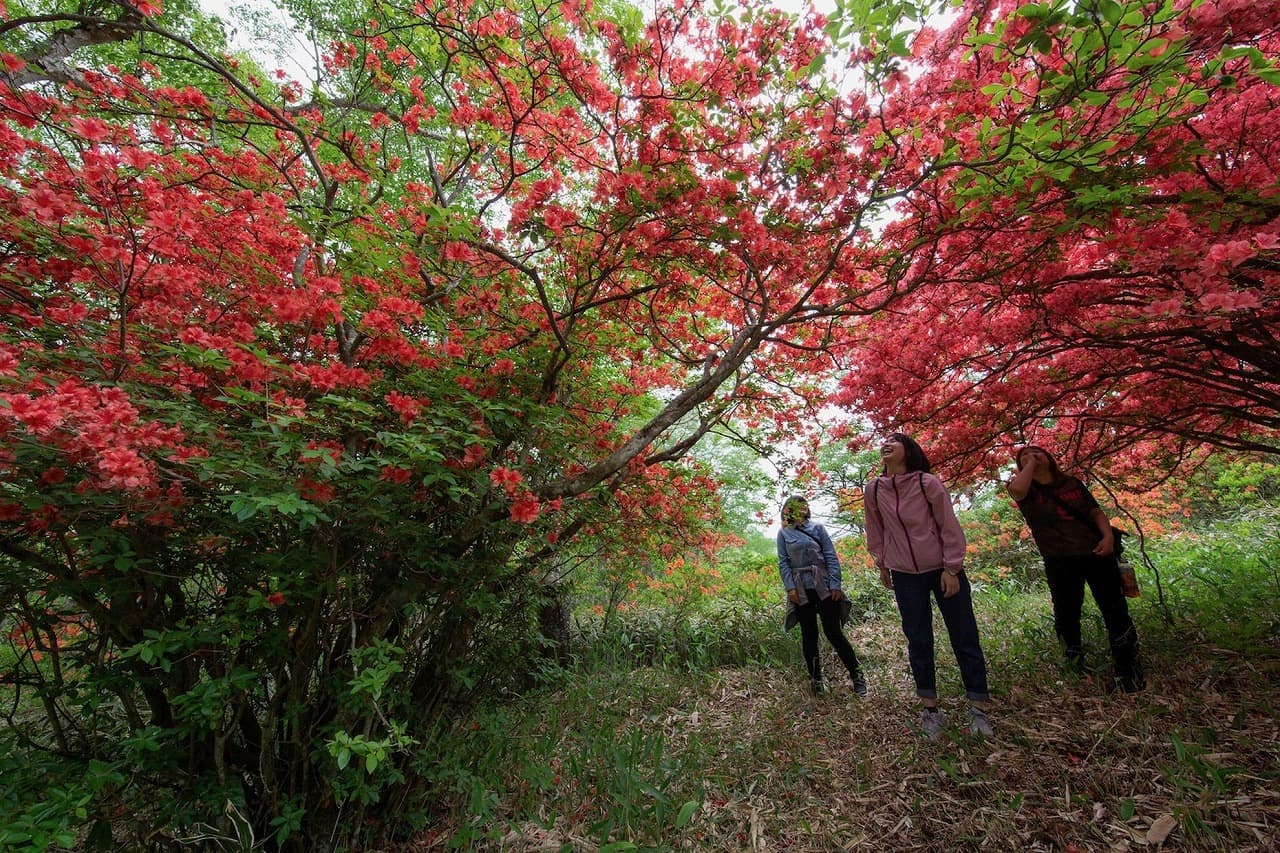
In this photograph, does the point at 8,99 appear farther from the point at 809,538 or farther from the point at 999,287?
→ the point at 999,287

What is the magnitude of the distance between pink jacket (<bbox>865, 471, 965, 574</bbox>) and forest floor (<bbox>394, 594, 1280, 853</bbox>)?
825mm

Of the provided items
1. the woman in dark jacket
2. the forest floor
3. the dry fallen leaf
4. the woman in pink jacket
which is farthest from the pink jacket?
the dry fallen leaf

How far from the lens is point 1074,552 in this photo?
8.36ft

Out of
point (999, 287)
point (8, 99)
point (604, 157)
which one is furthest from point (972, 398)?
point (8, 99)

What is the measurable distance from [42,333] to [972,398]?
478 cm

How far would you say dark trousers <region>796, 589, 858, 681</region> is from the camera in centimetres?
330

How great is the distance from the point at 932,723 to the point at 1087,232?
2.80 m

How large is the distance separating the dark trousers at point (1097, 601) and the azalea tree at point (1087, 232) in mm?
966

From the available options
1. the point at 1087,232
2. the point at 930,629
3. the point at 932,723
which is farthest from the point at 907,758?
the point at 1087,232

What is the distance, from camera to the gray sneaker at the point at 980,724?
229cm

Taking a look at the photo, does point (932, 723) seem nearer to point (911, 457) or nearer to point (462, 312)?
point (911, 457)

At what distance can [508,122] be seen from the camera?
2.95 m

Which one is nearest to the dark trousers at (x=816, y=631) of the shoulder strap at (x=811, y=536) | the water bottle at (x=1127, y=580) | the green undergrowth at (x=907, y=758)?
the green undergrowth at (x=907, y=758)

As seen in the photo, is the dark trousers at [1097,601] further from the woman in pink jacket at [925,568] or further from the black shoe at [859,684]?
the black shoe at [859,684]
